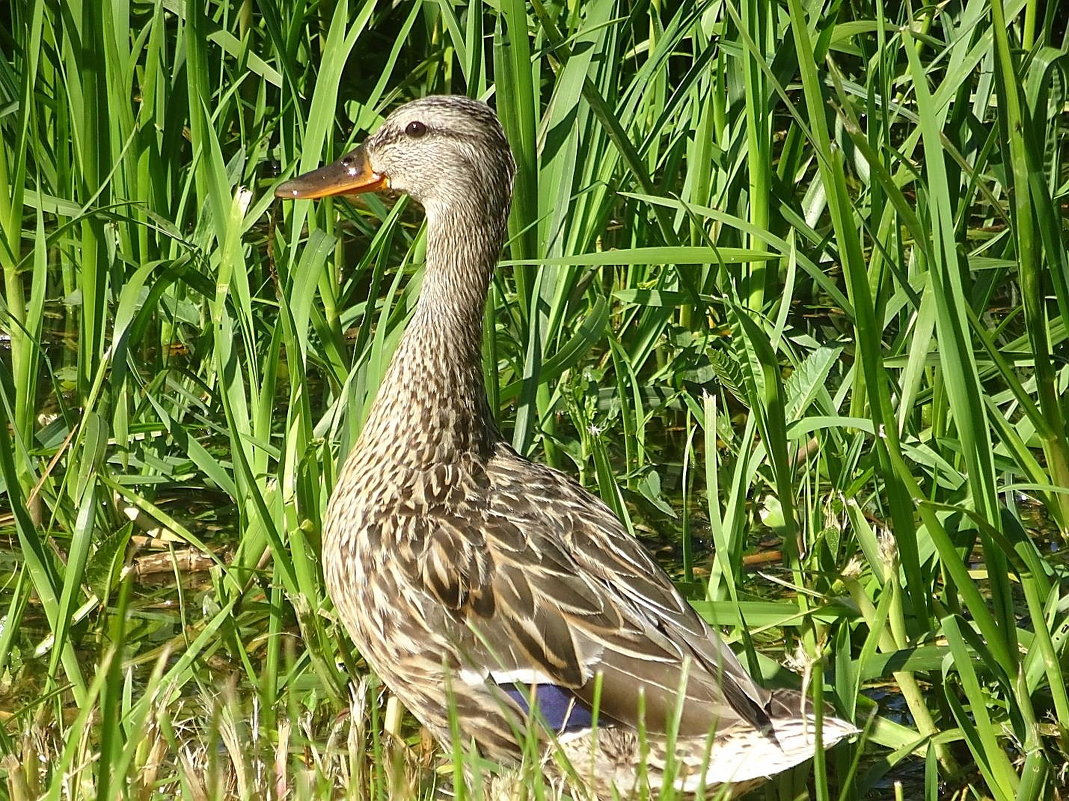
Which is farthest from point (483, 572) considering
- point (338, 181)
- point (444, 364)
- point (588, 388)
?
point (338, 181)

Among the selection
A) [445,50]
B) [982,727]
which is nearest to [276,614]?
[982,727]

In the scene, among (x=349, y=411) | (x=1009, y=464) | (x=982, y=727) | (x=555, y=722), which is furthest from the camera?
(x=349, y=411)

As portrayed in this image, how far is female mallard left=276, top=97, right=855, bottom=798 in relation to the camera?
2785mm

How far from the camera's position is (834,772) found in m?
3.15

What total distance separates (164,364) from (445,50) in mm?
1903

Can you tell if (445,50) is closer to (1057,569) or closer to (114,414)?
(114,414)

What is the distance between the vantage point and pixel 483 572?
2.97 meters

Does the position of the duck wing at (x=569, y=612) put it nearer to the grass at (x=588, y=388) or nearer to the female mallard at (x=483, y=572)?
the female mallard at (x=483, y=572)

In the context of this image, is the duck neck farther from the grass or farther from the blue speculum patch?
the blue speculum patch

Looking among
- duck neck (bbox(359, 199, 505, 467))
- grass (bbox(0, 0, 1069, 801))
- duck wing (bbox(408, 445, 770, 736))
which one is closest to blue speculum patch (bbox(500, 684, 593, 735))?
duck wing (bbox(408, 445, 770, 736))

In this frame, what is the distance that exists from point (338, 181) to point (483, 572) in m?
1.02

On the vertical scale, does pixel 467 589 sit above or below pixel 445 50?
below

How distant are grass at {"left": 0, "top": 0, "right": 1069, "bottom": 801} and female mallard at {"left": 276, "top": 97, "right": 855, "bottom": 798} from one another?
0.11 m

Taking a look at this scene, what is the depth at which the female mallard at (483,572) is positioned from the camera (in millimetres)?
2785
